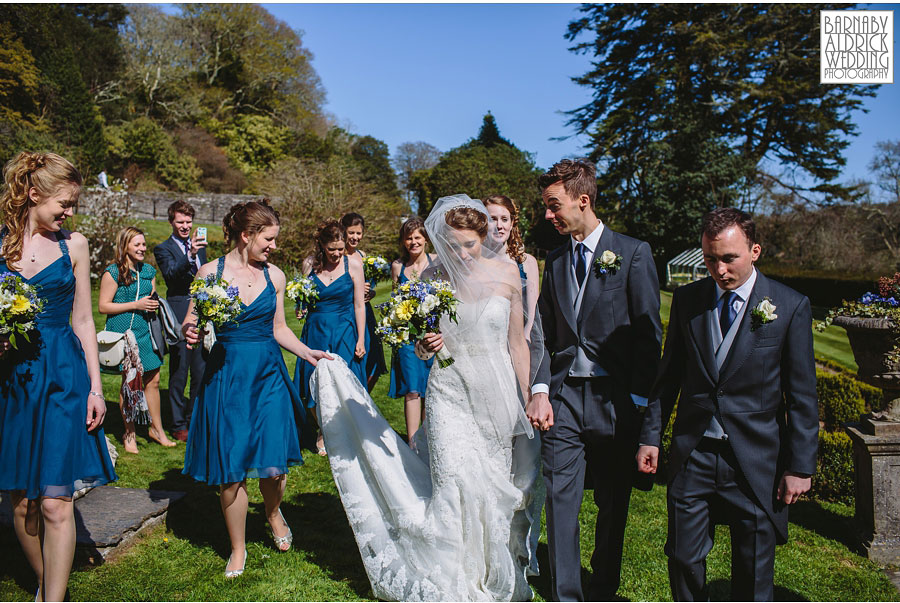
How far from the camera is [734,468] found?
125 inches

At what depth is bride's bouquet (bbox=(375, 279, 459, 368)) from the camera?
384 centimetres

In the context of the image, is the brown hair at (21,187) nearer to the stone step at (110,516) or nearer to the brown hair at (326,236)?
the stone step at (110,516)

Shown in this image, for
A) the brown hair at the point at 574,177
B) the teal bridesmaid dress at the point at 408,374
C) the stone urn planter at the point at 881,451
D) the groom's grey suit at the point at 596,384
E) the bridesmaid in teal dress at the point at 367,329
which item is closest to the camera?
the groom's grey suit at the point at 596,384

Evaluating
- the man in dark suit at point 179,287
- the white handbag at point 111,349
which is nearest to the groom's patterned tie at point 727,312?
the man in dark suit at point 179,287

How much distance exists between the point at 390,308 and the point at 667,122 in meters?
31.8

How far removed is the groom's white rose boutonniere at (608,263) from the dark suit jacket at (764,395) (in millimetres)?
588

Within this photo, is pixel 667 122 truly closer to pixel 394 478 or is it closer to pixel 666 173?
pixel 666 173

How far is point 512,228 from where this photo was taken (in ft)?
19.8

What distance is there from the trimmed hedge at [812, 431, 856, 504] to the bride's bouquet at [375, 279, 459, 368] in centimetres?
454

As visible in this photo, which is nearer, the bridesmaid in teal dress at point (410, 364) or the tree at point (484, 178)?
the bridesmaid in teal dress at point (410, 364)

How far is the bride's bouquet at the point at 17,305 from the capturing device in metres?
3.30

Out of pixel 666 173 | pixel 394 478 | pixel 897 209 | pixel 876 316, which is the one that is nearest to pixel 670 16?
pixel 666 173

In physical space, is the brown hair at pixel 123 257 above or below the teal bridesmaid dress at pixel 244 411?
above

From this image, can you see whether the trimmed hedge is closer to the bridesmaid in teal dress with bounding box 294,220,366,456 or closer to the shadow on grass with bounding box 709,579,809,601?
the shadow on grass with bounding box 709,579,809,601
